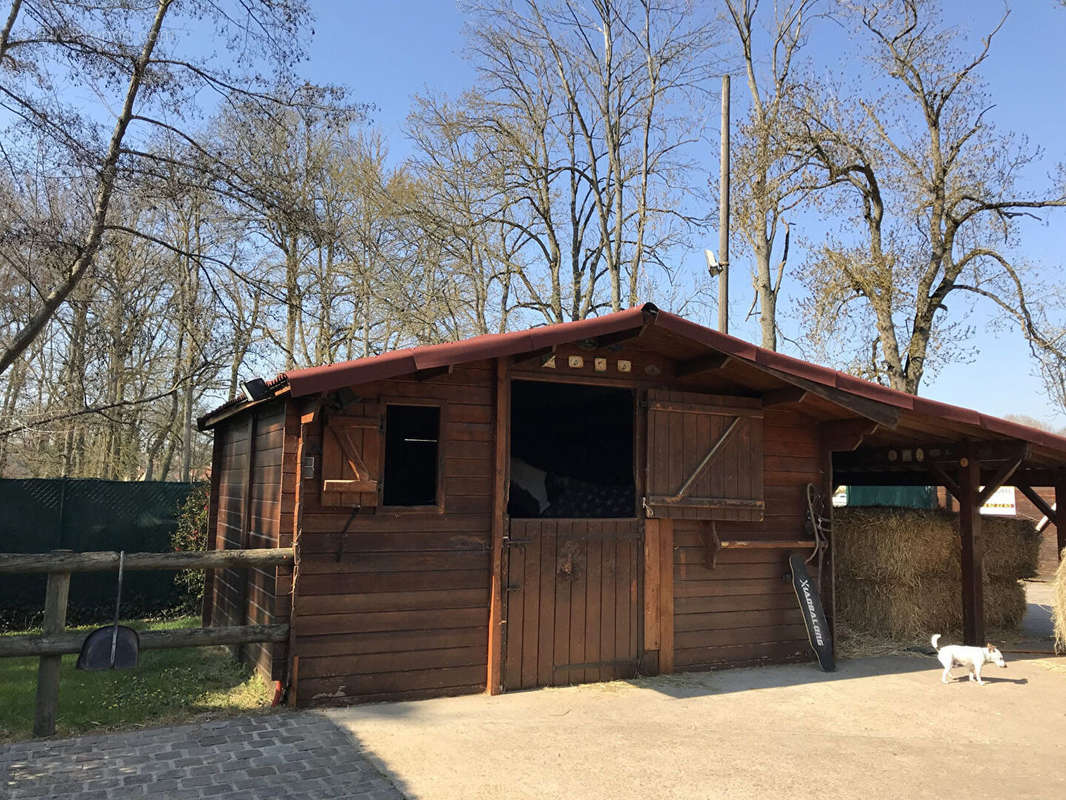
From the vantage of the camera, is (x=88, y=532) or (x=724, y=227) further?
(x=724, y=227)

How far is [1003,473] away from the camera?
7.19m

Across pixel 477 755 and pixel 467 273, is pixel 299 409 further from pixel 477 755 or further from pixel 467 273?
pixel 467 273

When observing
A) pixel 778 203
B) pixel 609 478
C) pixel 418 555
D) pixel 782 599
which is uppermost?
pixel 778 203

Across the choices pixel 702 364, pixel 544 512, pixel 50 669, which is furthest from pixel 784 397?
pixel 50 669

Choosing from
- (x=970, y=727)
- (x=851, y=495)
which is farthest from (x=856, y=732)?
(x=851, y=495)

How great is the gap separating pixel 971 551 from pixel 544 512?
422 cm

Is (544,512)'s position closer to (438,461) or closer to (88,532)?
(438,461)

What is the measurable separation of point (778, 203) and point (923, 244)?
279 cm

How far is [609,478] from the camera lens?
8141mm

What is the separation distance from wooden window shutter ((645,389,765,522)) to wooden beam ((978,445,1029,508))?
2619mm

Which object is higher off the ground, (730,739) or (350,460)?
(350,460)

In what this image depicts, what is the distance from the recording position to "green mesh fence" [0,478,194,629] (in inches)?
302

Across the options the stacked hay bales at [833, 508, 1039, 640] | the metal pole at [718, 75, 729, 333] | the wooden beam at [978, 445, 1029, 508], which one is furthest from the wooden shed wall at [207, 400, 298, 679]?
the metal pole at [718, 75, 729, 333]

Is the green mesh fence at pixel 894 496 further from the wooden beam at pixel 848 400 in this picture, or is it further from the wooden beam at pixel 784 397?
→ the wooden beam at pixel 848 400
